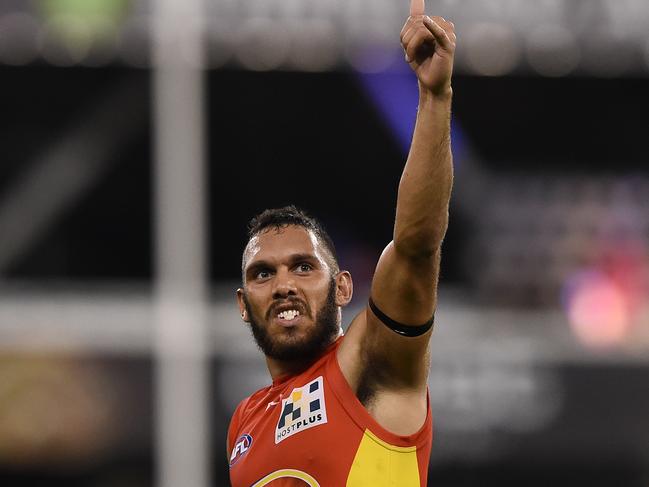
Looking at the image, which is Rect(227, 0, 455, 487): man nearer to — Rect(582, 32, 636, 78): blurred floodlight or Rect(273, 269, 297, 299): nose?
Rect(273, 269, 297, 299): nose

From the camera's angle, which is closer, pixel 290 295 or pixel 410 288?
pixel 410 288

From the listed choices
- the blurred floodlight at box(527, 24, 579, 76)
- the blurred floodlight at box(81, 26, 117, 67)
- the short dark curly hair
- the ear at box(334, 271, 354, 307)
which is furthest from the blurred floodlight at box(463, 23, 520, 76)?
the ear at box(334, 271, 354, 307)

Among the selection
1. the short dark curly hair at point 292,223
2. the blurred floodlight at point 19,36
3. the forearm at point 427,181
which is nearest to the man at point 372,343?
the forearm at point 427,181

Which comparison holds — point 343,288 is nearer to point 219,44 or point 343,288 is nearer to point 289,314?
point 289,314

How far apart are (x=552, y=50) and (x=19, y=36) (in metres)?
5.44

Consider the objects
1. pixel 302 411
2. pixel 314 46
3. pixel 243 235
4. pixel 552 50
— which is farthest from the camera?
pixel 243 235

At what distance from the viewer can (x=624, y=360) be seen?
1330cm

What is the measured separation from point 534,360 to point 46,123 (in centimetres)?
629

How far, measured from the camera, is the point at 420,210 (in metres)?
3.98

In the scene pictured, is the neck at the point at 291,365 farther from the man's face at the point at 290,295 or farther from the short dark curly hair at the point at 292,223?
the short dark curly hair at the point at 292,223

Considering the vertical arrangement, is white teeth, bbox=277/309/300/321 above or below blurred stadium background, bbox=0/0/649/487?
below

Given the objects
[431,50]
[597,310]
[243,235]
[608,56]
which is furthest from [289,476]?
[243,235]

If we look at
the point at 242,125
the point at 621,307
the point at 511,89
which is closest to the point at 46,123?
the point at 242,125

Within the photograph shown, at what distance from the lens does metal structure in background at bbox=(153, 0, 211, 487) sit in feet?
41.5
